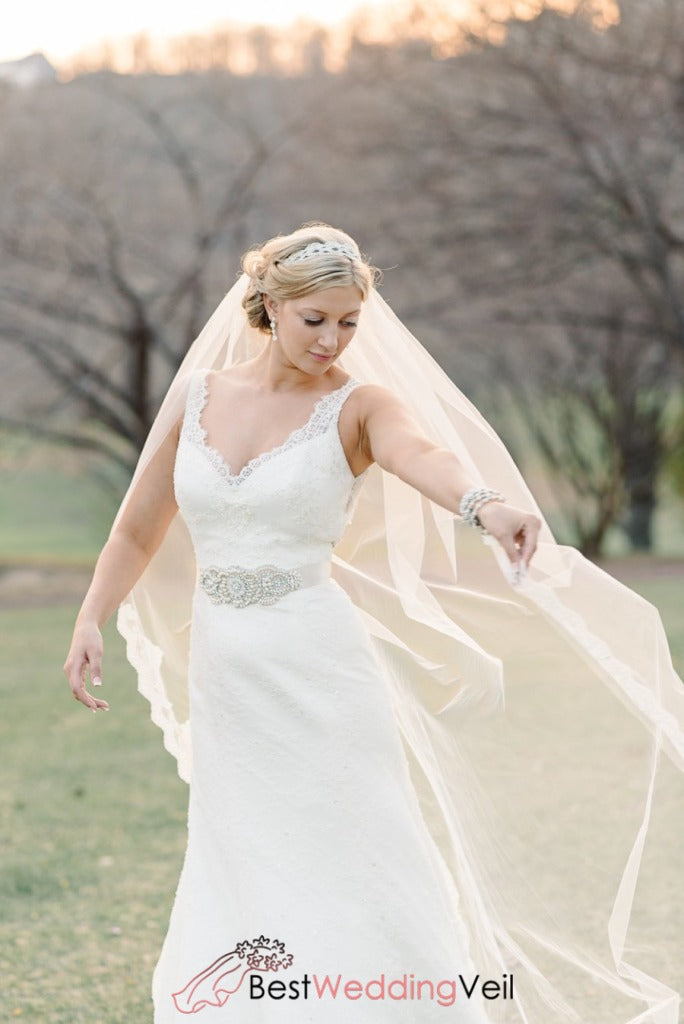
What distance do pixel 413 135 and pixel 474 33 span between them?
1.33 meters

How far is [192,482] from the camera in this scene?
3.09 meters

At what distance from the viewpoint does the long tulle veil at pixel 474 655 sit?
3340 millimetres

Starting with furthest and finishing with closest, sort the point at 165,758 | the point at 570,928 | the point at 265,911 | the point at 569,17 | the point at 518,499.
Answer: the point at 569,17 → the point at 165,758 → the point at 570,928 → the point at 518,499 → the point at 265,911

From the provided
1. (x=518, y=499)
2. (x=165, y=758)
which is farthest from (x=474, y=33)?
(x=518, y=499)

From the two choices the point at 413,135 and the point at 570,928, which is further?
the point at 413,135

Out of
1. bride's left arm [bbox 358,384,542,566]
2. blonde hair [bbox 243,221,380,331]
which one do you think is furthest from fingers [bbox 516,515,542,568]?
blonde hair [bbox 243,221,380,331]

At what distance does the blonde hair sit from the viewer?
2.96 meters

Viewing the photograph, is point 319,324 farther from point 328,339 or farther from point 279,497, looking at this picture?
point 279,497

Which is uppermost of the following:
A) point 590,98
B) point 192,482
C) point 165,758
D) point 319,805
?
point 192,482

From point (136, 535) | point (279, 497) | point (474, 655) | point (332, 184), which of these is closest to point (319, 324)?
point (279, 497)

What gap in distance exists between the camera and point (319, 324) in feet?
9.86

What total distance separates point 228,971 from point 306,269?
5.13 feet

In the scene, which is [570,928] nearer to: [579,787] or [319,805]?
[319,805]

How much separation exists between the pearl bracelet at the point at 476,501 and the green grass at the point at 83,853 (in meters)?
2.06
